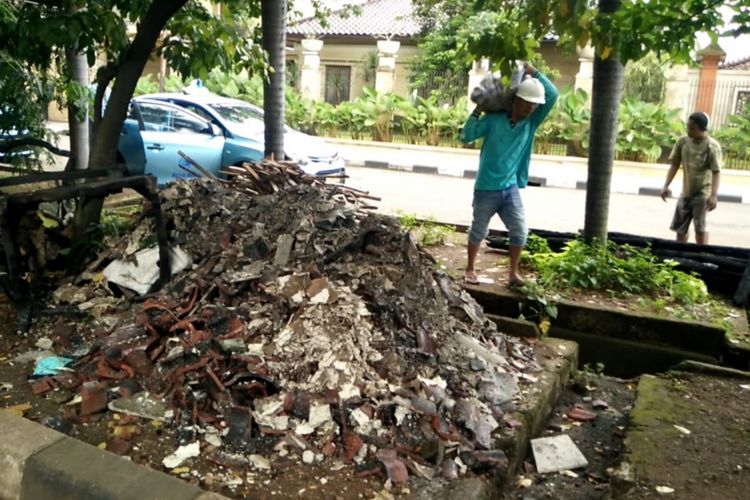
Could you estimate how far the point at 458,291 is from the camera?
4699 millimetres

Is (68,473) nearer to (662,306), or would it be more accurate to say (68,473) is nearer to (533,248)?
(662,306)

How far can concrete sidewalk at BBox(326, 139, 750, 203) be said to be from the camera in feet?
51.4

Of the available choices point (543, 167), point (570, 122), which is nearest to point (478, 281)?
point (543, 167)

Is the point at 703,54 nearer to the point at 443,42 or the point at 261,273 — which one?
the point at 443,42

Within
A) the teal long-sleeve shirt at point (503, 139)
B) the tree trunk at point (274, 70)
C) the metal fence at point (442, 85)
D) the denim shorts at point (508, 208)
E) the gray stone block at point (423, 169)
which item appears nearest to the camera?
the teal long-sleeve shirt at point (503, 139)

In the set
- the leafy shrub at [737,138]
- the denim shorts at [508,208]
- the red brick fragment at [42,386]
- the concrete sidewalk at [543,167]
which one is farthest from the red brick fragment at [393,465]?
the leafy shrub at [737,138]

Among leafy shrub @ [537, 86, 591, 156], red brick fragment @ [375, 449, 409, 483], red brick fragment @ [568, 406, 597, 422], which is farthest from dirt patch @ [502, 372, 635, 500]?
leafy shrub @ [537, 86, 591, 156]

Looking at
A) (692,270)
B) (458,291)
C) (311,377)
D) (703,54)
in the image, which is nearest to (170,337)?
(311,377)

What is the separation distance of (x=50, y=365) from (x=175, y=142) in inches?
304

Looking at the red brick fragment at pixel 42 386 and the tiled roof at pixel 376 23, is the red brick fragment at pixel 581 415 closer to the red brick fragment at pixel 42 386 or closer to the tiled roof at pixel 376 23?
the red brick fragment at pixel 42 386

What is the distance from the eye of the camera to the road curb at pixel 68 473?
2.53 m

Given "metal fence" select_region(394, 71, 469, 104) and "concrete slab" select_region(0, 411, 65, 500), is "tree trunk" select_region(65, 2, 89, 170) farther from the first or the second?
"metal fence" select_region(394, 71, 469, 104)

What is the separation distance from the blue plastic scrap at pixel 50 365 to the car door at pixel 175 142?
725 centimetres

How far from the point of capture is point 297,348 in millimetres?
3531
